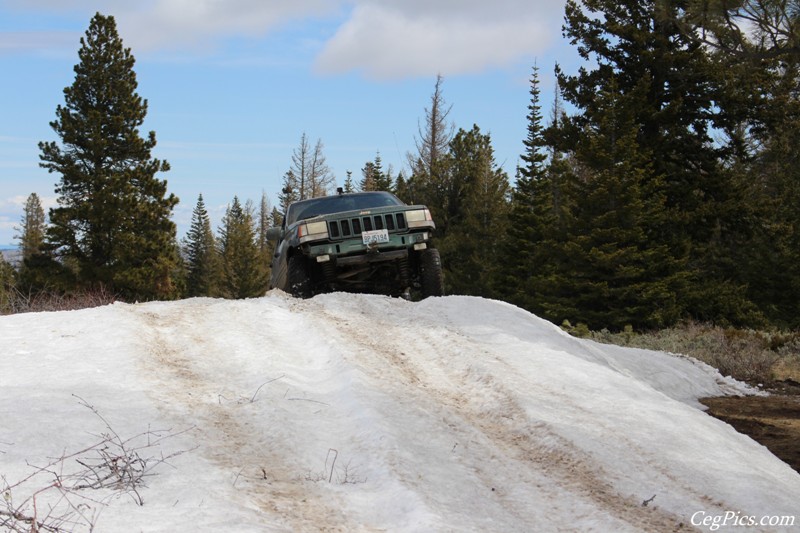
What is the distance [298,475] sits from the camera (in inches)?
152

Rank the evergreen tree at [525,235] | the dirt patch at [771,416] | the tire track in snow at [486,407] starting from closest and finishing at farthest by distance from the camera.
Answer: the tire track in snow at [486,407], the dirt patch at [771,416], the evergreen tree at [525,235]

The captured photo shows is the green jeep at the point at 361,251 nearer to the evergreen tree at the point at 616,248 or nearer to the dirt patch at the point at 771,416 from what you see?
the dirt patch at the point at 771,416

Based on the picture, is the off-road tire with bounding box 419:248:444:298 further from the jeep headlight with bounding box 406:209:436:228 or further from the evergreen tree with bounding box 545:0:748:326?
the evergreen tree with bounding box 545:0:748:326

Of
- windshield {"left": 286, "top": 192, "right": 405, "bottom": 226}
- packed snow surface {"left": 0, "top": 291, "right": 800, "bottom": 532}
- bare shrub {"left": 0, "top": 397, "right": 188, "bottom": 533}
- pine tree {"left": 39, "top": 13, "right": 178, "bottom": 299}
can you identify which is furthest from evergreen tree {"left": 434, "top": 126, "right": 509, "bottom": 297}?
bare shrub {"left": 0, "top": 397, "right": 188, "bottom": 533}

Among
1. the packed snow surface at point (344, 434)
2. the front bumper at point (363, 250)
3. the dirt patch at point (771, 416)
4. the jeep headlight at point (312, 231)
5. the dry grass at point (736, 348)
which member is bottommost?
the dirt patch at point (771, 416)

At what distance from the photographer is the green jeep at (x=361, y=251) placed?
9.77 meters

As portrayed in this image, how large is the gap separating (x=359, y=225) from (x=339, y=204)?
142 centimetres

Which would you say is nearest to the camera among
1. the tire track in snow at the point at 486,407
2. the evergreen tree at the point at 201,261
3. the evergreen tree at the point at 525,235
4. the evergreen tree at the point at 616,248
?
the tire track in snow at the point at 486,407

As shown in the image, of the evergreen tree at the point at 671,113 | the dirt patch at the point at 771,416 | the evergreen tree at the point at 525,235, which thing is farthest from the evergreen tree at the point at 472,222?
the dirt patch at the point at 771,416

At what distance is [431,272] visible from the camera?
405 inches

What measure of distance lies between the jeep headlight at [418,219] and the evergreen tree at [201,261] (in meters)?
54.5

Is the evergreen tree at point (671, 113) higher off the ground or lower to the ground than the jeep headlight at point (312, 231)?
higher

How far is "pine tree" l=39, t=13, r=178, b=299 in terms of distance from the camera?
1286 inches

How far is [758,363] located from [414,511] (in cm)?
809
